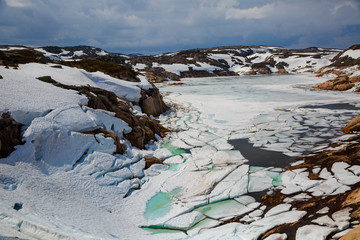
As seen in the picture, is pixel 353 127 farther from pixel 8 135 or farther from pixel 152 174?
pixel 8 135

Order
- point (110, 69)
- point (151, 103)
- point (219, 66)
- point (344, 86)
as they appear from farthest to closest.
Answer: point (219, 66) < point (344, 86) < point (110, 69) < point (151, 103)

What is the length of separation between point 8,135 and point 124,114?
4569 millimetres

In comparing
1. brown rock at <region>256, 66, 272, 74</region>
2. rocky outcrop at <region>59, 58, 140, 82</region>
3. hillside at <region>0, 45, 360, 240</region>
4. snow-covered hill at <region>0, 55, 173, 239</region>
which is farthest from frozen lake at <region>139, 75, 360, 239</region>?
brown rock at <region>256, 66, 272, 74</region>

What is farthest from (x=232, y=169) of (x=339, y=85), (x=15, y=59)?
(x=339, y=85)

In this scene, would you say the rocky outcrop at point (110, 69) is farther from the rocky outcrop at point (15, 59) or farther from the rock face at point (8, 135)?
the rock face at point (8, 135)

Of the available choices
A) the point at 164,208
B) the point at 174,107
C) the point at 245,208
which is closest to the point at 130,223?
the point at 164,208

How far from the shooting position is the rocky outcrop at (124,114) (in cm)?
906

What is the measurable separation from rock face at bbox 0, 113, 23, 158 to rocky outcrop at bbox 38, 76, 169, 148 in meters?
3.18

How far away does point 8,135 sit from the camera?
573cm

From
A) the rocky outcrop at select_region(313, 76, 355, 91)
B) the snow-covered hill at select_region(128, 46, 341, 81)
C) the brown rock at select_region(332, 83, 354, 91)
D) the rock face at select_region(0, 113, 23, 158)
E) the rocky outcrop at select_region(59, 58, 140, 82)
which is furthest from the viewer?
the snow-covered hill at select_region(128, 46, 341, 81)

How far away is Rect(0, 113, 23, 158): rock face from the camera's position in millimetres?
5408

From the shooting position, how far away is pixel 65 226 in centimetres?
396

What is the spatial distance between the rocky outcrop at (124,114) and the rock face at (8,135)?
10.4 ft

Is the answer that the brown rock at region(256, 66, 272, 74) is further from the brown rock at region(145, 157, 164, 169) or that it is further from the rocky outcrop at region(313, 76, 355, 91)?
the brown rock at region(145, 157, 164, 169)
